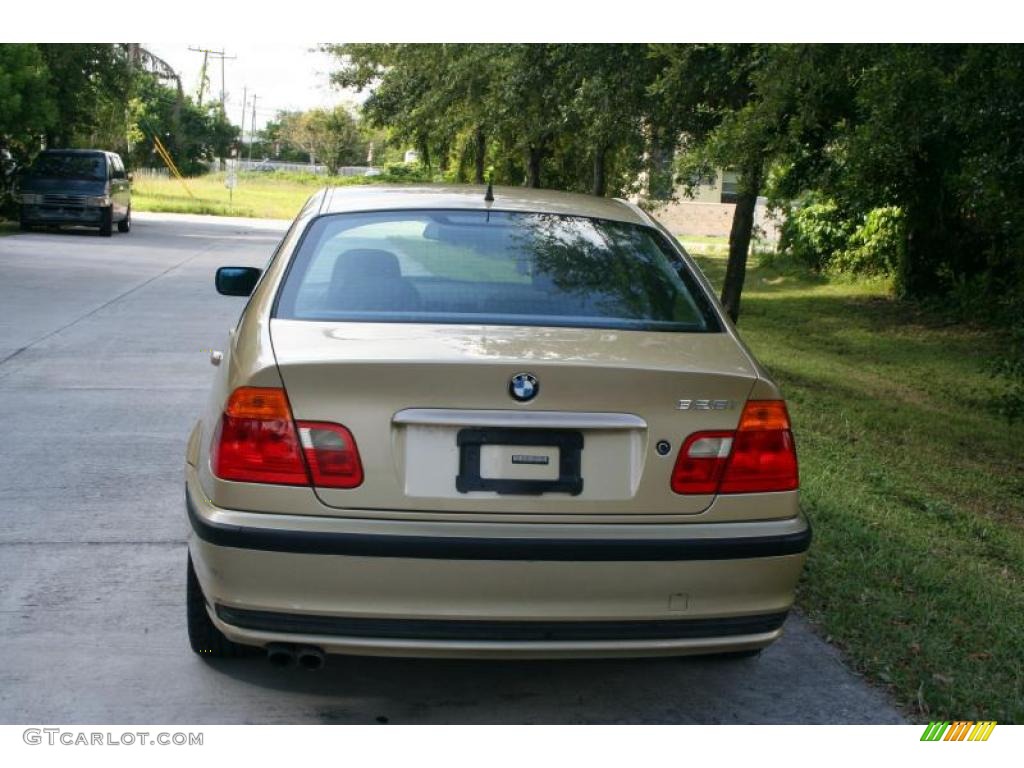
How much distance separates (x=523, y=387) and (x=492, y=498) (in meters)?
0.30

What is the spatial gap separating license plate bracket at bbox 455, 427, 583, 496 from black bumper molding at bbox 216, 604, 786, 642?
1.16 ft

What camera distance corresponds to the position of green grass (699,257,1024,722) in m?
4.44

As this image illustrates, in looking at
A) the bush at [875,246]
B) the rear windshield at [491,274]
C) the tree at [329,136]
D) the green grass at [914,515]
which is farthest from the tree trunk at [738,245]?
the tree at [329,136]

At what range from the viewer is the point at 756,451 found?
3684 mm

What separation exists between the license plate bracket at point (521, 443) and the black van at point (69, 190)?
23882 mm

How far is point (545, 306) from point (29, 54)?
23.2 meters

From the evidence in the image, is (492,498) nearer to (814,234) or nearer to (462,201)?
(462,201)

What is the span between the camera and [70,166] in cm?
2617

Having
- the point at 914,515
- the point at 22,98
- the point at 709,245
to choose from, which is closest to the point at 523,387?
the point at 914,515

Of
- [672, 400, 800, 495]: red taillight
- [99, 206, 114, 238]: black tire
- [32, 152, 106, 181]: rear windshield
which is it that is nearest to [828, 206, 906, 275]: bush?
[99, 206, 114, 238]: black tire

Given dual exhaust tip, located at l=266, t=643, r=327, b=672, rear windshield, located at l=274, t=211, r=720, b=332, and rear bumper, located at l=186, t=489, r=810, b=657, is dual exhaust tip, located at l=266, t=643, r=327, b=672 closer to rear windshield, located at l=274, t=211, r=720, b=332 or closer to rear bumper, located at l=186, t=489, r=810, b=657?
rear bumper, located at l=186, t=489, r=810, b=657

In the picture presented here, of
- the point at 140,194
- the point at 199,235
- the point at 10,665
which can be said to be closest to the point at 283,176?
the point at 140,194

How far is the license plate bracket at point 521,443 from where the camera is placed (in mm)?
3477
